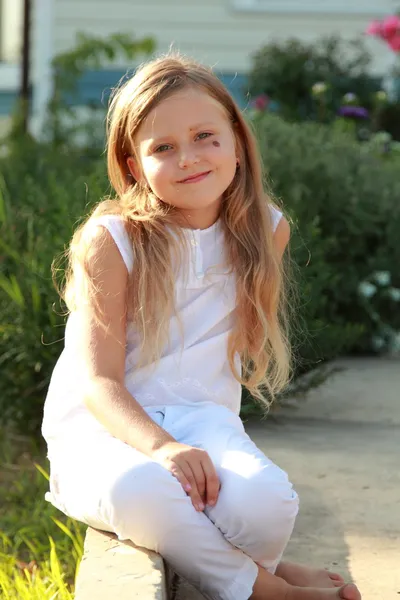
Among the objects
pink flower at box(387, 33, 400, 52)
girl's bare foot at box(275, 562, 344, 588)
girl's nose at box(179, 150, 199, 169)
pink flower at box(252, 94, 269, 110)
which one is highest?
girl's nose at box(179, 150, 199, 169)

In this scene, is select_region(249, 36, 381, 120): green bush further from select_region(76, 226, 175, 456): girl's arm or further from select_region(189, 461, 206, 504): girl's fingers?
select_region(189, 461, 206, 504): girl's fingers

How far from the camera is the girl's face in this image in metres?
2.62

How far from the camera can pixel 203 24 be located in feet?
37.0

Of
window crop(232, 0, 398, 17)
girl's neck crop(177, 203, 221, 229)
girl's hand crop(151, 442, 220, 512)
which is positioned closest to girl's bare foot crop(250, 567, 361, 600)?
girl's hand crop(151, 442, 220, 512)

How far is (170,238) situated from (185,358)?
283 millimetres

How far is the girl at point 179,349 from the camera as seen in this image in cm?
233

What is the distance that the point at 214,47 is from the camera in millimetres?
11281

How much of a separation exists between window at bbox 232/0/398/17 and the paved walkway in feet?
22.6

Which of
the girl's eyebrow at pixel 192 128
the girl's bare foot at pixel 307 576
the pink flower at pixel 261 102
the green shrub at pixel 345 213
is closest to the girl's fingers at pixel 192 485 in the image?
the girl's bare foot at pixel 307 576

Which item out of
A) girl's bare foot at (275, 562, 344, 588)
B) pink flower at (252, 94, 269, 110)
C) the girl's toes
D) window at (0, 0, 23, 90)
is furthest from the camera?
window at (0, 0, 23, 90)

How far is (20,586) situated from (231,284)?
2.80 feet

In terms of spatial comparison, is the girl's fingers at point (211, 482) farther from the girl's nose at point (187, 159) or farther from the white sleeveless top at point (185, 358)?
the girl's nose at point (187, 159)

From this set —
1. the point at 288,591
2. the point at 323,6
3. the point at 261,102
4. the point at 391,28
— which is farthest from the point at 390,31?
the point at 288,591

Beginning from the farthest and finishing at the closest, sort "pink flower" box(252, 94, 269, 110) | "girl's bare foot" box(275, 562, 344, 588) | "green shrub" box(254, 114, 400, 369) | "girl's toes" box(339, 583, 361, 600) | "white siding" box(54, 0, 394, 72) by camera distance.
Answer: "white siding" box(54, 0, 394, 72)
"pink flower" box(252, 94, 269, 110)
"green shrub" box(254, 114, 400, 369)
"girl's bare foot" box(275, 562, 344, 588)
"girl's toes" box(339, 583, 361, 600)
